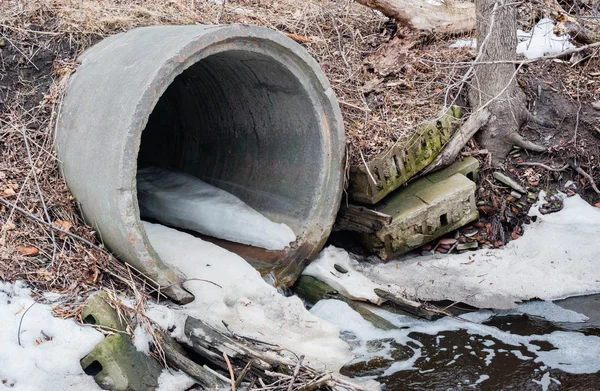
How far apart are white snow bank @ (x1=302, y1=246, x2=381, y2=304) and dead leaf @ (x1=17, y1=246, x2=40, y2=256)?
2.01 m

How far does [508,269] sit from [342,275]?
1295 millimetres

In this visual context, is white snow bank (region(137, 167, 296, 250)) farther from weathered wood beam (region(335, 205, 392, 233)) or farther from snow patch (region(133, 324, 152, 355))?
snow patch (region(133, 324, 152, 355))

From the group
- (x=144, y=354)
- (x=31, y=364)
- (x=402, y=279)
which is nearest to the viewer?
(x=31, y=364)

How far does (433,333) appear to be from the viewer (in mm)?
4277

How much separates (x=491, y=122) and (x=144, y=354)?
3.77 meters

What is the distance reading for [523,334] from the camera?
4.23 metres

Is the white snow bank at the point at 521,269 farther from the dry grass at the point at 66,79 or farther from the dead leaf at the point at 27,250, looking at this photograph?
the dead leaf at the point at 27,250

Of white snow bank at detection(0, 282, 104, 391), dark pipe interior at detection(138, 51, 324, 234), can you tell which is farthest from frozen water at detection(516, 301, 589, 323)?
white snow bank at detection(0, 282, 104, 391)

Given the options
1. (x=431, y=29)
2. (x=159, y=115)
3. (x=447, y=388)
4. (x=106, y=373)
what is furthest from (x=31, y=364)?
(x=431, y=29)

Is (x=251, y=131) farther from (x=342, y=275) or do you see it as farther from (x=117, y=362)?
(x=117, y=362)

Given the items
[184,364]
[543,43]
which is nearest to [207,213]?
[184,364]

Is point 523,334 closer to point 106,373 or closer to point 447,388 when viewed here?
point 447,388

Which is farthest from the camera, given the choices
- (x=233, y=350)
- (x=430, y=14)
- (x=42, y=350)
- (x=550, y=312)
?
(x=430, y=14)

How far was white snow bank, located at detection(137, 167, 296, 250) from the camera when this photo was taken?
5223 mm
